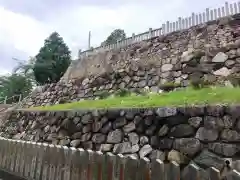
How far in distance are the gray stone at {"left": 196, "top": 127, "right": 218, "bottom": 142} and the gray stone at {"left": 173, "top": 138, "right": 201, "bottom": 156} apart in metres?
0.09

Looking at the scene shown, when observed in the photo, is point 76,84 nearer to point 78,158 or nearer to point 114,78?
point 114,78

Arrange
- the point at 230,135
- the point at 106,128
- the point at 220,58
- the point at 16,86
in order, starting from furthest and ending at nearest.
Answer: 1. the point at 16,86
2. the point at 220,58
3. the point at 106,128
4. the point at 230,135

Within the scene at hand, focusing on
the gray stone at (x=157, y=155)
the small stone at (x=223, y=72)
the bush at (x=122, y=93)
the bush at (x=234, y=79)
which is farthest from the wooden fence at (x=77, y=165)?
the small stone at (x=223, y=72)

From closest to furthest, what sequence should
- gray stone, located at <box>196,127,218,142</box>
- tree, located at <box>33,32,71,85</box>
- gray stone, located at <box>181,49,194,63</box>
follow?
gray stone, located at <box>196,127,218,142</box>, gray stone, located at <box>181,49,194,63</box>, tree, located at <box>33,32,71,85</box>

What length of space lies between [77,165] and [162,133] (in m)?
1.78

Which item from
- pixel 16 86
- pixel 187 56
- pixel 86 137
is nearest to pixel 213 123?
pixel 86 137

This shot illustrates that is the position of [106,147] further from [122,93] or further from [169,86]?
[122,93]

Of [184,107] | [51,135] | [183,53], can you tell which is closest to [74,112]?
[51,135]

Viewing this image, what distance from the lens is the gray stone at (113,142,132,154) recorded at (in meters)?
4.79

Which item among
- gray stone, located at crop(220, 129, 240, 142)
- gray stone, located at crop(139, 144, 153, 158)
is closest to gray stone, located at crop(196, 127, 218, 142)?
gray stone, located at crop(220, 129, 240, 142)

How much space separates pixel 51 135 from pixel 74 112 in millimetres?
1054

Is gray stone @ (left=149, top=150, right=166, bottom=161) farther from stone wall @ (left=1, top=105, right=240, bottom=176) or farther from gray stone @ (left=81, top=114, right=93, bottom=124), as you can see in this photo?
gray stone @ (left=81, top=114, right=93, bottom=124)

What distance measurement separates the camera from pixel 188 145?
12.9 ft

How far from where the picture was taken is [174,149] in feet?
13.4
